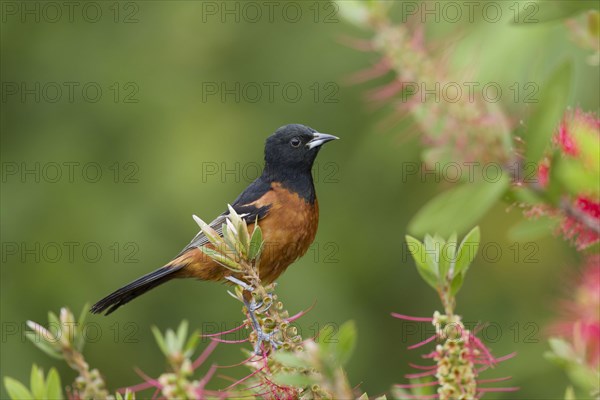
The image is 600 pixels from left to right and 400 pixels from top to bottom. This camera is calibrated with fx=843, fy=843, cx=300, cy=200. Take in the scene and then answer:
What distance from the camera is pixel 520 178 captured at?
A: 1313 millimetres

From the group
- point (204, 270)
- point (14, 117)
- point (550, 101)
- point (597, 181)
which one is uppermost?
point (14, 117)

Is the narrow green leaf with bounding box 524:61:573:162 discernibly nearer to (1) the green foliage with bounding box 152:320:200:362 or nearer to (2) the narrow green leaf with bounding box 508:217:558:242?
(2) the narrow green leaf with bounding box 508:217:558:242

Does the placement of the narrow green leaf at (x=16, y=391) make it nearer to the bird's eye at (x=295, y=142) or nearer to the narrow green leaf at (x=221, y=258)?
the narrow green leaf at (x=221, y=258)

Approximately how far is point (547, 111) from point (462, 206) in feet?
0.63

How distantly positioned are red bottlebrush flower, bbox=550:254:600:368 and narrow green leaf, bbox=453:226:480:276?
0.19 metres

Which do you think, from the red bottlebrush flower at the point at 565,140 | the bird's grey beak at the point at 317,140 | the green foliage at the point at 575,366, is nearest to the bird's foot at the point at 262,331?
the green foliage at the point at 575,366

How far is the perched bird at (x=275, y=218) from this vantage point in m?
4.37

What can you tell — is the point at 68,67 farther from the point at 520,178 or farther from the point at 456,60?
the point at 520,178

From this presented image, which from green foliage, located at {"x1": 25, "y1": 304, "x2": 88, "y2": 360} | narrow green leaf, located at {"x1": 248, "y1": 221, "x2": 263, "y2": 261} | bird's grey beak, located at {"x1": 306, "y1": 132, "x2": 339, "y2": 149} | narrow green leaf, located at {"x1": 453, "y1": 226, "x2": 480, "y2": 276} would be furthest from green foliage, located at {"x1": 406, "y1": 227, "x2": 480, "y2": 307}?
bird's grey beak, located at {"x1": 306, "y1": 132, "x2": 339, "y2": 149}

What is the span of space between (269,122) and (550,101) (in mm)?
5935

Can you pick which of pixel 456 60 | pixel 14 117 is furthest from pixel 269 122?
pixel 456 60

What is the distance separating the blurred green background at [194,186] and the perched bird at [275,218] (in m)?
1.35

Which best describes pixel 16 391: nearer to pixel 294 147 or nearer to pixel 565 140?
pixel 565 140

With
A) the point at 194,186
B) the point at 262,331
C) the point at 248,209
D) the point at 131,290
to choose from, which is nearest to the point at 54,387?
the point at 262,331
